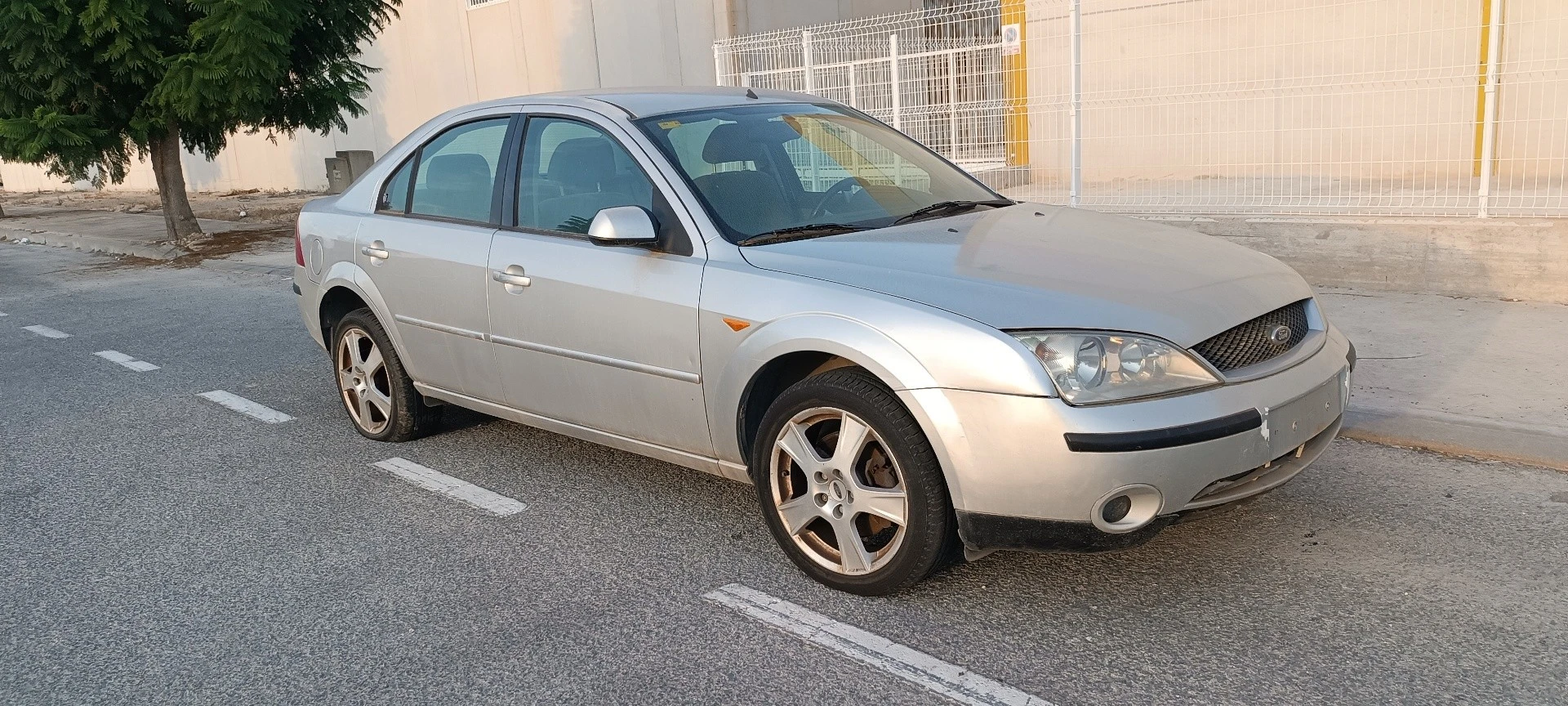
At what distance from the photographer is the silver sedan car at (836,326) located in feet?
11.3

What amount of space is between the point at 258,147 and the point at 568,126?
A: 25.7 m

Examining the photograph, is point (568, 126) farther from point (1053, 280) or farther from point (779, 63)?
point (779, 63)

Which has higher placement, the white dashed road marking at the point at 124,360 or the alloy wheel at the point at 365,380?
the alloy wheel at the point at 365,380

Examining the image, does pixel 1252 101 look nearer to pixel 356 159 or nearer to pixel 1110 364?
pixel 1110 364

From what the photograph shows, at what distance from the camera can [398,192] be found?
569 centimetres

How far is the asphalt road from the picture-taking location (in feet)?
11.0

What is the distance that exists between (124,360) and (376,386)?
351 cm

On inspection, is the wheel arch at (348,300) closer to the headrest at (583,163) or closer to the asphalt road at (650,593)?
the asphalt road at (650,593)

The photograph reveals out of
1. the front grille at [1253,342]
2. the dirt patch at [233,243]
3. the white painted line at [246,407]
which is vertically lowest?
the white painted line at [246,407]

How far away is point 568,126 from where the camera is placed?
4.91 metres

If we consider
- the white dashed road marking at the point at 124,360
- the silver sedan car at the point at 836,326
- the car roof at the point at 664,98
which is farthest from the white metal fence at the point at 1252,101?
the white dashed road marking at the point at 124,360

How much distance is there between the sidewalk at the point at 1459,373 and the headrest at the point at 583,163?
3.33 metres

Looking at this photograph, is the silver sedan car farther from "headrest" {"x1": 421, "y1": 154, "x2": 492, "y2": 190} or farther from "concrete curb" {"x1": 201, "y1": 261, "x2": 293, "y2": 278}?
"concrete curb" {"x1": 201, "y1": 261, "x2": 293, "y2": 278}

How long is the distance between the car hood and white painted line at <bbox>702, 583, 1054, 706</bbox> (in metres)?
Result: 0.94
